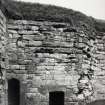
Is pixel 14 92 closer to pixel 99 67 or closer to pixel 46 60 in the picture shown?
pixel 46 60

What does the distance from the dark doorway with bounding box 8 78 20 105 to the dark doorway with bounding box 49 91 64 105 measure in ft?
3.32

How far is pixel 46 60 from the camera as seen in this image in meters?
7.93

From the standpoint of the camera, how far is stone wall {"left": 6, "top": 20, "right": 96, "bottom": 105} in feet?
25.5

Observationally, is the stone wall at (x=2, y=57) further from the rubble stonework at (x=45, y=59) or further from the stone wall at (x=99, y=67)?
the stone wall at (x=99, y=67)

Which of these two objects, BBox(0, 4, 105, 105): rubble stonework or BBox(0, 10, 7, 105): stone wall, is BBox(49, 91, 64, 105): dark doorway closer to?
BBox(0, 4, 105, 105): rubble stonework

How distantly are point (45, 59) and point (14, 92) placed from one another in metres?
1.35

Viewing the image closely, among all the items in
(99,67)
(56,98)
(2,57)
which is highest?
(2,57)

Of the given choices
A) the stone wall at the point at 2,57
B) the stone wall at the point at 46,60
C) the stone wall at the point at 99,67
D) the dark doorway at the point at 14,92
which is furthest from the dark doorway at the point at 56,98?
the stone wall at the point at 99,67

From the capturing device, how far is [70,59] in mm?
8133

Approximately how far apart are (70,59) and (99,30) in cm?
228

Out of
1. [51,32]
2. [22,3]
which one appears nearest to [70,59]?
[51,32]

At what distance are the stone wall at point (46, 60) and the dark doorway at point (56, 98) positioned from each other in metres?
0.19

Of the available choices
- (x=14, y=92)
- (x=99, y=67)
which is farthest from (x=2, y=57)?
(x=99, y=67)

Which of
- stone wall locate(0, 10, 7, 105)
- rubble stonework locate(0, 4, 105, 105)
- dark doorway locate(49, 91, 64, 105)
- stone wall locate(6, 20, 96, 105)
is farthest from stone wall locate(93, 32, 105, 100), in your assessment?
stone wall locate(0, 10, 7, 105)
